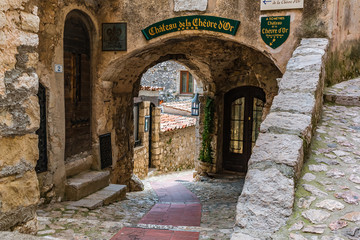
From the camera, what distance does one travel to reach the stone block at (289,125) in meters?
2.81

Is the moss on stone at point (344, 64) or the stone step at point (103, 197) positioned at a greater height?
the moss on stone at point (344, 64)

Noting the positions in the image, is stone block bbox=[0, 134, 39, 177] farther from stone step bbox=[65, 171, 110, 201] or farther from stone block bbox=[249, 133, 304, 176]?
stone step bbox=[65, 171, 110, 201]

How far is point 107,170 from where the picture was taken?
21.0 feet

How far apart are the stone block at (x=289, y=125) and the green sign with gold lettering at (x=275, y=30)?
236 centimetres

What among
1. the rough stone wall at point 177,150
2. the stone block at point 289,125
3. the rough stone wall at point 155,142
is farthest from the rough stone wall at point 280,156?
the rough stone wall at point 177,150

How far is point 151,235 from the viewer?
3.61 metres

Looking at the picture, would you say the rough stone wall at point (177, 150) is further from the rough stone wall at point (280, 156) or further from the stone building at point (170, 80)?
the rough stone wall at point (280, 156)

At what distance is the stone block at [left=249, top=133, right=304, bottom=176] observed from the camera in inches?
96.6

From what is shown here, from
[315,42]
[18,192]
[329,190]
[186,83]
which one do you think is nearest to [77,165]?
[18,192]

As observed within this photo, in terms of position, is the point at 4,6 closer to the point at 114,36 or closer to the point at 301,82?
the point at 301,82

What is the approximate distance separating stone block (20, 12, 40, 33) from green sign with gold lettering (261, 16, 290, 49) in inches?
152

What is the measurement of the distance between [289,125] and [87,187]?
3.53 meters

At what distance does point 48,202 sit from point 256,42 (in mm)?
3814

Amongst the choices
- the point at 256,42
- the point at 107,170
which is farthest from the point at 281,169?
the point at 107,170
